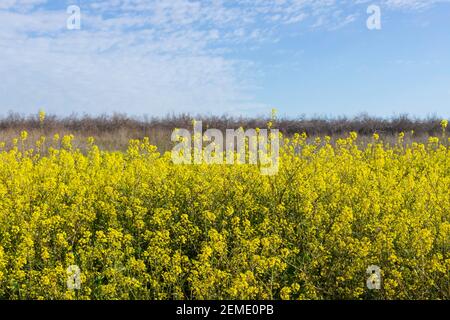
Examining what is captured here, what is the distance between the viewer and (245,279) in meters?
3.81

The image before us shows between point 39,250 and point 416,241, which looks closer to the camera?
point 416,241

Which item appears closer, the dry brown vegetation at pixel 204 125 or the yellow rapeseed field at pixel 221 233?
the yellow rapeseed field at pixel 221 233

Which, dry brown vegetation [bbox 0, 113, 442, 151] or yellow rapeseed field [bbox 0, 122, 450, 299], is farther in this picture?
dry brown vegetation [bbox 0, 113, 442, 151]

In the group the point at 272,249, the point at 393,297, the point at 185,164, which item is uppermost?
the point at 185,164

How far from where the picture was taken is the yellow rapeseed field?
13.6ft

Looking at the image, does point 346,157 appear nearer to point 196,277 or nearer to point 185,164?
point 185,164

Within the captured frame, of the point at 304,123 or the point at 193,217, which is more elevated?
the point at 304,123

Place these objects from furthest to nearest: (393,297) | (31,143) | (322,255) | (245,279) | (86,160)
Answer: (31,143), (86,160), (322,255), (393,297), (245,279)

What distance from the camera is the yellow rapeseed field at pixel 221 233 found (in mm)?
4145

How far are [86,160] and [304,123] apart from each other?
13.3 metres

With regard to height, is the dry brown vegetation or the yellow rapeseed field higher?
the dry brown vegetation

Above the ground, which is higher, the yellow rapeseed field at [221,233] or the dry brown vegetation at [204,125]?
the dry brown vegetation at [204,125]

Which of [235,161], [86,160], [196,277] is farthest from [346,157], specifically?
[196,277]

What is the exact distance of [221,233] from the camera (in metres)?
5.13
